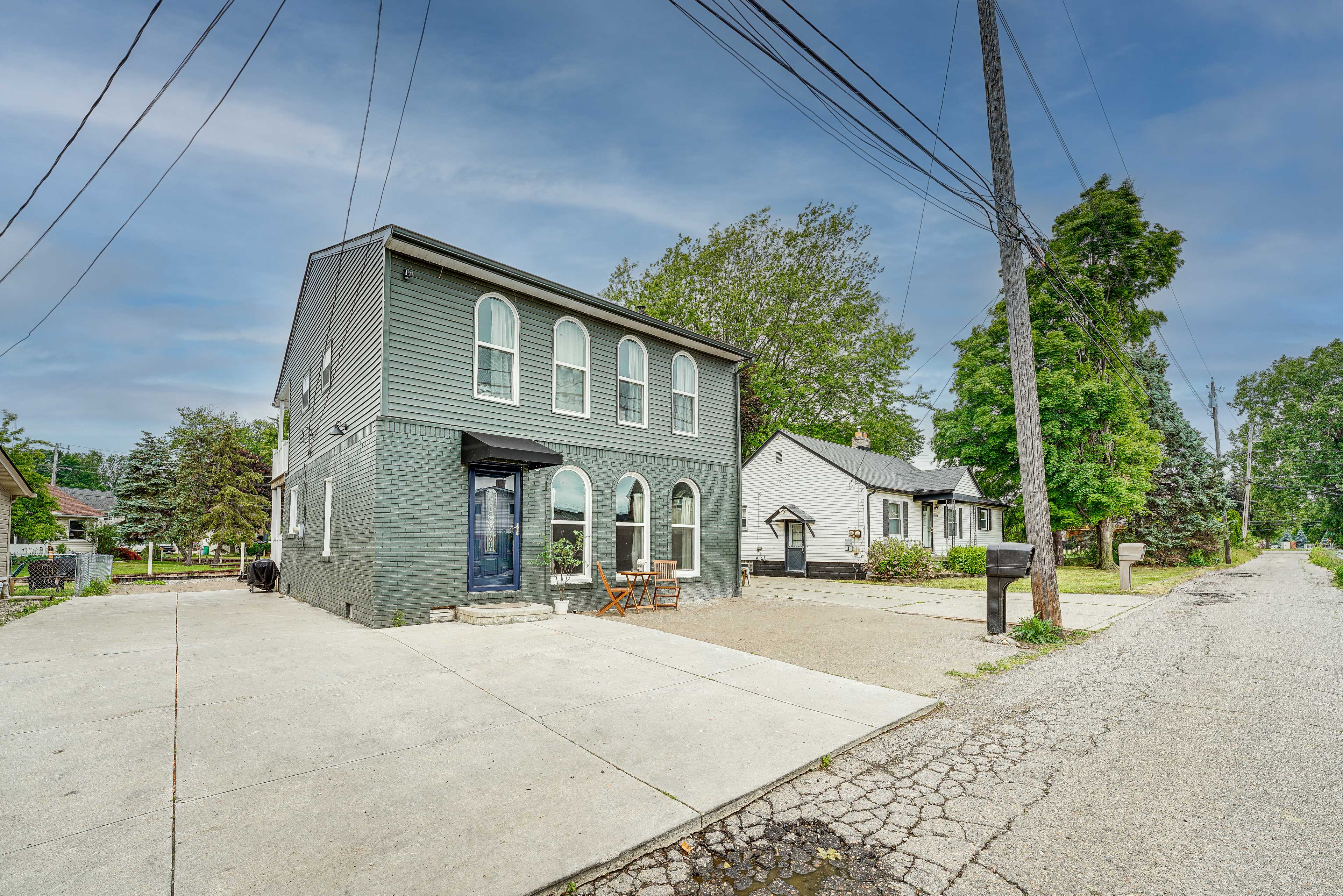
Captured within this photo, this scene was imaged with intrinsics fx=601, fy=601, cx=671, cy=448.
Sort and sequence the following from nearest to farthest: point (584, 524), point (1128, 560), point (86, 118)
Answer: point (86, 118) < point (584, 524) < point (1128, 560)

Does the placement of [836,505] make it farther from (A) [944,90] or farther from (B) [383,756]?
(B) [383,756]

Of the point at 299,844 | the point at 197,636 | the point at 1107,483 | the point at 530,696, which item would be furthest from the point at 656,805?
the point at 1107,483

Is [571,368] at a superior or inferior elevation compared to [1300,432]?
inferior

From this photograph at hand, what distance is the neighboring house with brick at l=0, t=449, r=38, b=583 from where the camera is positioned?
577 inches

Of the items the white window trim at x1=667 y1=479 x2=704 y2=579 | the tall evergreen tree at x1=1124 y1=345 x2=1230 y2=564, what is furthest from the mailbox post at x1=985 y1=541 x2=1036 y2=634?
the tall evergreen tree at x1=1124 y1=345 x2=1230 y2=564

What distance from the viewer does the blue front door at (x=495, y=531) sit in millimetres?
9453

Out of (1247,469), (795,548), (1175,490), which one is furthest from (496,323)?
(1247,469)

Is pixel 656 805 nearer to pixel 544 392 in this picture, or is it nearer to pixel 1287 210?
pixel 544 392

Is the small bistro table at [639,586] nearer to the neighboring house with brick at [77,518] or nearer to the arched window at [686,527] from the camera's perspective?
the arched window at [686,527]

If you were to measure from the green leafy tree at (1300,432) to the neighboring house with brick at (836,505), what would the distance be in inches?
882

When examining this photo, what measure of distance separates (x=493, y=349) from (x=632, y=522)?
4.25 m

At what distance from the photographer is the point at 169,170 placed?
7371 mm

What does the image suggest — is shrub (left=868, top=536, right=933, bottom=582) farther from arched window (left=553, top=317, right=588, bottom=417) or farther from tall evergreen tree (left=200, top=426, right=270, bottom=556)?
tall evergreen tree (left=200, top=426, right=270, bottom=556)

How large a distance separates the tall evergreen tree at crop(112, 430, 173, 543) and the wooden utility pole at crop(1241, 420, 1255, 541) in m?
60.1
